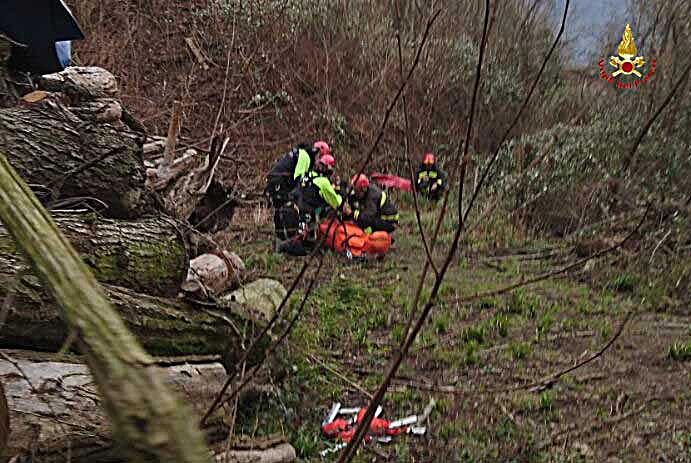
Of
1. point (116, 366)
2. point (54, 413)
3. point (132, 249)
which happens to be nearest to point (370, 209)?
point (132, 249)

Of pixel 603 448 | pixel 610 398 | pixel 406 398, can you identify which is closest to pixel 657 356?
pixel 610 398

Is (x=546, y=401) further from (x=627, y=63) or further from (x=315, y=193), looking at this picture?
(x=627, y=63)

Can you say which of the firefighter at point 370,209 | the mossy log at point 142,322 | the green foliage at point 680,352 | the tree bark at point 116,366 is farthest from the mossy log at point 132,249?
the firefighter at point 370,209

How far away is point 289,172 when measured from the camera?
10.0 m

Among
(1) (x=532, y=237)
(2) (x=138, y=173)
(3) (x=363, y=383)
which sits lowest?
(1) (x=532, y=237)

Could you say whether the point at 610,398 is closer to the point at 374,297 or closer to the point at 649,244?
the point at 374,297

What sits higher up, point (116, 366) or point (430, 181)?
point (116, 366)

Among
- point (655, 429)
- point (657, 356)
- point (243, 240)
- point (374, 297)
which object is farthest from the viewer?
point (243, 240)

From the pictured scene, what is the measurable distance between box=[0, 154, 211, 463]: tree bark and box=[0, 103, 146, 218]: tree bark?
3.38m

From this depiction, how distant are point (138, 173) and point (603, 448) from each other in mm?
3828

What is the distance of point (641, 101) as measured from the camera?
12062 mm

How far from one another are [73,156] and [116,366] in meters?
4.05

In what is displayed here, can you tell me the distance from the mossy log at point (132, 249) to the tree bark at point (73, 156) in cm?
22

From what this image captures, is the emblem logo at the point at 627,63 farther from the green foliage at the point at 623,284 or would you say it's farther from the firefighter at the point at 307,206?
the firefighter at the point at 307,206
